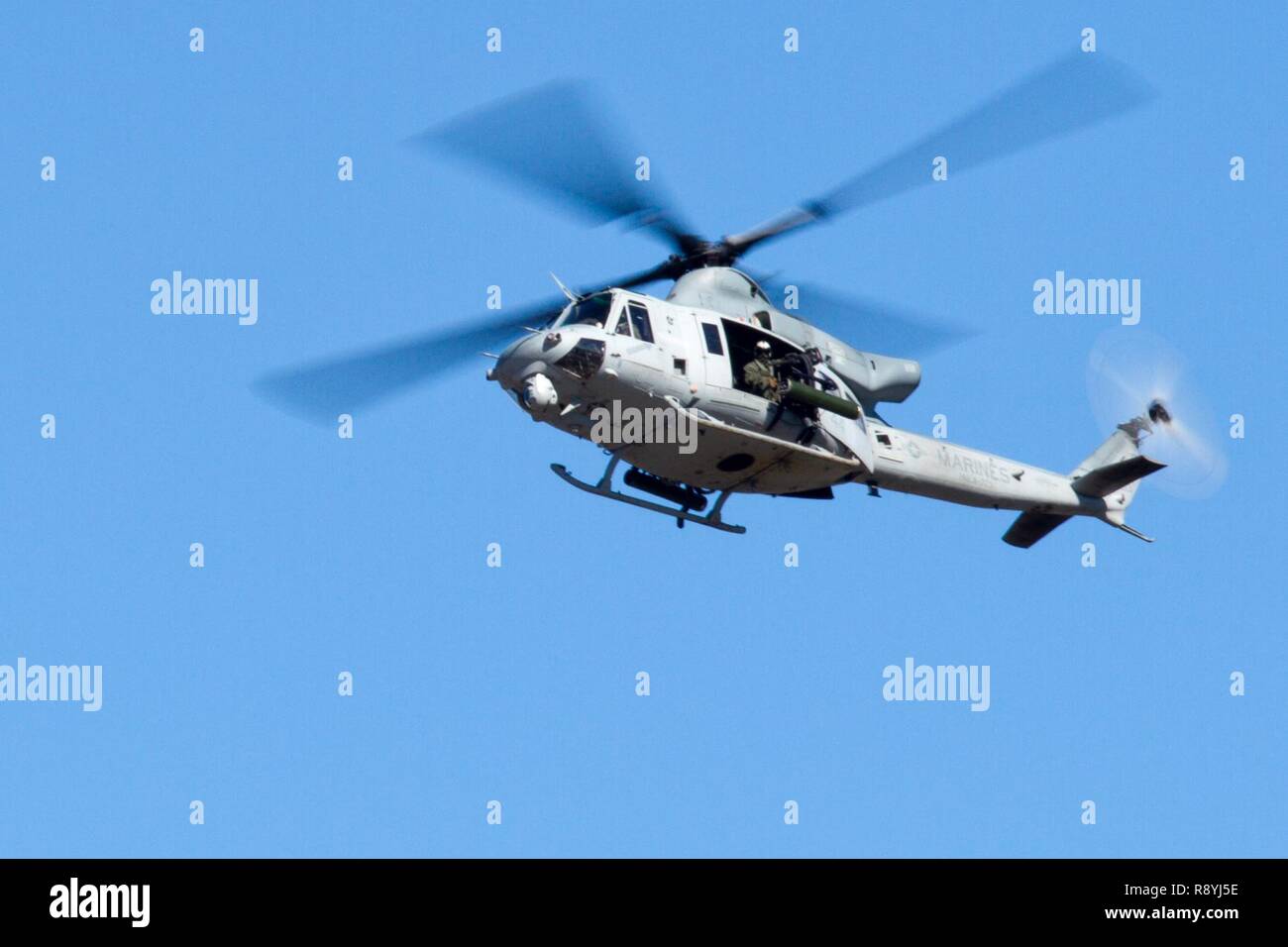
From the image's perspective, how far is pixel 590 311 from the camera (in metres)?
24.2

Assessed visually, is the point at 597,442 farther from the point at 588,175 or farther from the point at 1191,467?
the point at 1191,467

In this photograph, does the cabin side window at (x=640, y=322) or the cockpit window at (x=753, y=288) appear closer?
the cabin side window at (x=640, y=322)

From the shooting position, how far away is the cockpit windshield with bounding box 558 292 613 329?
2409cm

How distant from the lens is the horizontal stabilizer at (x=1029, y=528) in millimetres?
29094

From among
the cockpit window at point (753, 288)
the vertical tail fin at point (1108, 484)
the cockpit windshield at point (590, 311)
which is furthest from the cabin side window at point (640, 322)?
the vertical tail fin at point (1108, 484)

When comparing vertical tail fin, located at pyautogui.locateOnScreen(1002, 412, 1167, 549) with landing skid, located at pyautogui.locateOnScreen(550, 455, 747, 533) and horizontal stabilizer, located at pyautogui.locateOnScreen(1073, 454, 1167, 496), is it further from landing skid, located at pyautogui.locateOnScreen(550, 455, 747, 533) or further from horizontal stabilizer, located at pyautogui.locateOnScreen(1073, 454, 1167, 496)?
landing skid, located at pyautogui.locateOnScreen(550, 455, 747, 533)

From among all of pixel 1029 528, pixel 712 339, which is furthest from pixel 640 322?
pixel 1029 528

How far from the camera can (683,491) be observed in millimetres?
25266

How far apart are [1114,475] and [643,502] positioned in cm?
722

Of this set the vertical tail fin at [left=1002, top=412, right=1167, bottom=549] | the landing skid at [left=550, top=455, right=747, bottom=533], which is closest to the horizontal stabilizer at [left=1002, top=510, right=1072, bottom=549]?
the vertical tail fin at [left=1002, top=412, right=1167, bottom=549]

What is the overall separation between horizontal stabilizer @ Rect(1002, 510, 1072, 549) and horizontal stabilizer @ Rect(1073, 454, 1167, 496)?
0.53 meters

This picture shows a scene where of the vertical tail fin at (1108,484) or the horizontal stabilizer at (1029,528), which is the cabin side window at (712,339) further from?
the horizontal stabilizer at (1029,528)

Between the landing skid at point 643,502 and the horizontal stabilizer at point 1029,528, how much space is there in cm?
548
